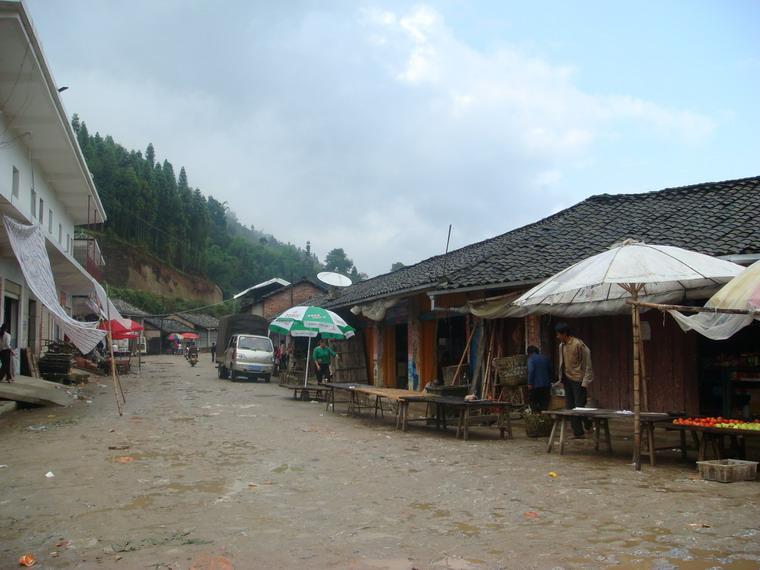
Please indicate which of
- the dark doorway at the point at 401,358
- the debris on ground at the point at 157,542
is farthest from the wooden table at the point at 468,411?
the dark doorway at the point at 401,358

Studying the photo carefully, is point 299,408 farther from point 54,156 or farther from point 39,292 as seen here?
point 54,156

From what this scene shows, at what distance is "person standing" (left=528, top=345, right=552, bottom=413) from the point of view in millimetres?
10662

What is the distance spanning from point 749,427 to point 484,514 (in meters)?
3.43

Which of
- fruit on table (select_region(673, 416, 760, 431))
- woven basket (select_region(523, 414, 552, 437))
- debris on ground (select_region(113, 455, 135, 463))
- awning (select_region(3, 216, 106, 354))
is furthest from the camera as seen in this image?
awning (select_region(3, 216, 106, 354))

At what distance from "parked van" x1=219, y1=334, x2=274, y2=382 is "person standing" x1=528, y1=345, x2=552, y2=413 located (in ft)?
52.5

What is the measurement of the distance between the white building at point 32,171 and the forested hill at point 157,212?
46731mm

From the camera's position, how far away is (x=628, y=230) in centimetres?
1282

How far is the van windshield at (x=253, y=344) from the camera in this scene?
83.0 ft

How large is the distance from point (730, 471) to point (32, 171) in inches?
722

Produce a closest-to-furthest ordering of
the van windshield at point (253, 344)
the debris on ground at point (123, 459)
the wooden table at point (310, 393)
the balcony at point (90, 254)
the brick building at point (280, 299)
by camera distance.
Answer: the debris on ground at point (123, 459) < the wooden table at point (310, 393) < the balcony at point (90, 254) < the van windshield at point (253, 344) < the brick building at point (280, 299)

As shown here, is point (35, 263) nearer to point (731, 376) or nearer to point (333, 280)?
point (731, 376)

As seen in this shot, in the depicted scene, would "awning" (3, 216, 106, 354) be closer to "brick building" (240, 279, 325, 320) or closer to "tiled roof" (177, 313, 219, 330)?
"brick building" (240, 279, 325, 320)

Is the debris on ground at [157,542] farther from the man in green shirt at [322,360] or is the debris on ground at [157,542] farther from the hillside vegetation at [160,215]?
the hillside vegetation at [160,215]

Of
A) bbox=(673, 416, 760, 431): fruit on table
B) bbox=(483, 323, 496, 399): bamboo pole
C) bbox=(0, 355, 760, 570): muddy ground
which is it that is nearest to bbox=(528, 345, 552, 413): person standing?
bbox=(0, 355, 760, 570): muddy ground
